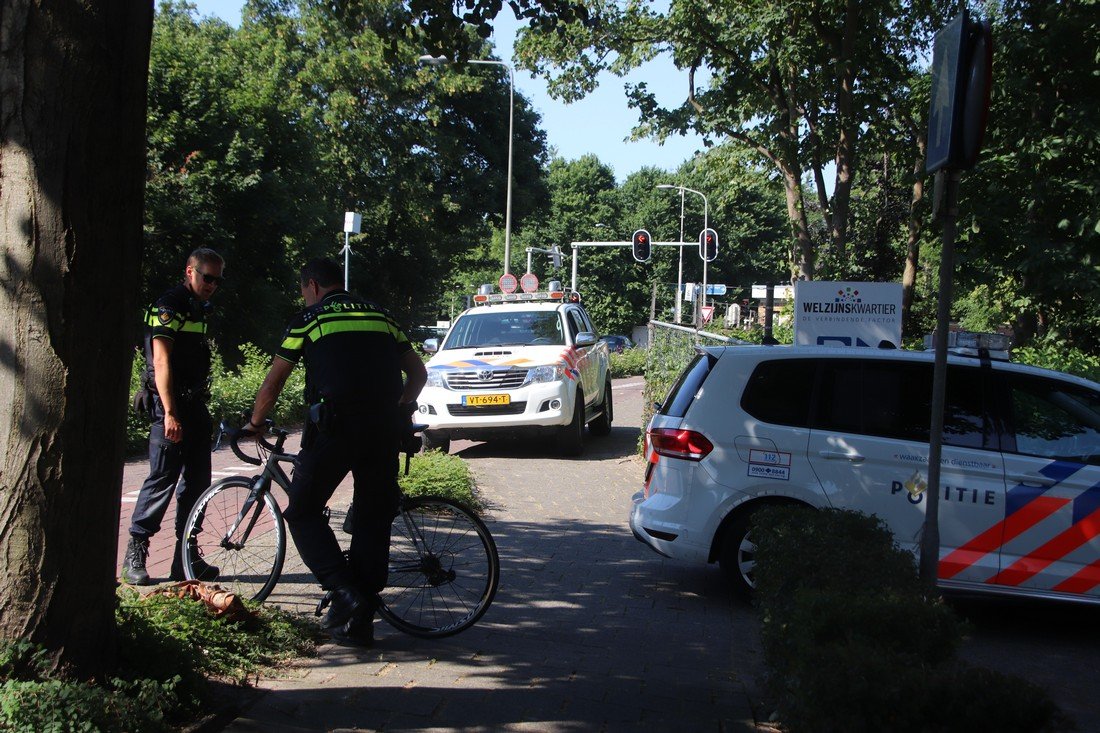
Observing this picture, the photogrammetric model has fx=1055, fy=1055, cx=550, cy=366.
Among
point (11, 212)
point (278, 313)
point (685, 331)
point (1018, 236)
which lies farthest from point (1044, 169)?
point (278, 313)

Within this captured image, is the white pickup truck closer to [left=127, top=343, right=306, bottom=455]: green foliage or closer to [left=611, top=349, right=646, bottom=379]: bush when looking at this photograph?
[left=127, top=343, right=306, bottom=455]: green foliage

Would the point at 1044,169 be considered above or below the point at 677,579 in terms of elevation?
above

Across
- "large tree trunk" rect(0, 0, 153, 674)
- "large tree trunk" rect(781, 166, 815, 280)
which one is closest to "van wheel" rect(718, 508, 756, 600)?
"large tree trunk" rect(0, 0, 153, 674)

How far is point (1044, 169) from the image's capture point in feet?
A: 43.4

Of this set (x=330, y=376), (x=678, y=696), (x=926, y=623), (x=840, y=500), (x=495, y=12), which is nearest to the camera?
(x=926, y=623)

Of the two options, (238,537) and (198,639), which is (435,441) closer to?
(238,537)

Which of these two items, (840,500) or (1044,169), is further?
(1044,169)

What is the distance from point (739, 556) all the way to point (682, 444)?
76 centimetres

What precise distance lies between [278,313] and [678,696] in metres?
21.4

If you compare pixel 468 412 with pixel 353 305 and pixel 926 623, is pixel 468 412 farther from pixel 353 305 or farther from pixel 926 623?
pixel 926 623

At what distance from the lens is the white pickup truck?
12.8 m

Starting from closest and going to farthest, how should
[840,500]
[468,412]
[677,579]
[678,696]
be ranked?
[678,696] → [840,500] → [677,579] → [468,412]

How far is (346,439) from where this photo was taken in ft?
16.1

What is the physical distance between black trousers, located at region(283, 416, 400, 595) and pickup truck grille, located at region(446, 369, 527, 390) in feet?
25.2
